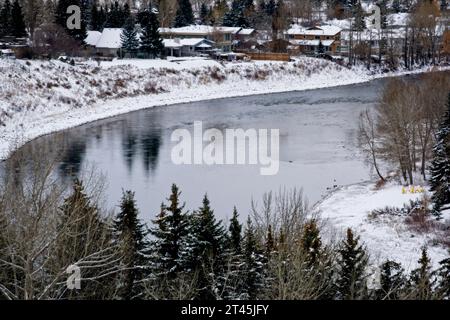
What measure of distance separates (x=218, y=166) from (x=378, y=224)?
25.9 feet

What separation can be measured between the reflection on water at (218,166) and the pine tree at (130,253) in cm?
204

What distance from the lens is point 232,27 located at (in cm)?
6581

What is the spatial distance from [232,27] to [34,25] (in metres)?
22.2

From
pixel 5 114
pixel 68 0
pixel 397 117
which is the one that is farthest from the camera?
pixel 68 0

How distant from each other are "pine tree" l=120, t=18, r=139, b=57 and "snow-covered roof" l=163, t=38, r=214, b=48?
15.3 feet

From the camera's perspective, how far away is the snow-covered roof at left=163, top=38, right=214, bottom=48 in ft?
182

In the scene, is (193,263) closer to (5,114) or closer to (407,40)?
(5,114)

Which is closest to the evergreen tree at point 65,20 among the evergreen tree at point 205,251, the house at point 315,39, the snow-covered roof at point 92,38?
the snow-covered roof at point 92,38

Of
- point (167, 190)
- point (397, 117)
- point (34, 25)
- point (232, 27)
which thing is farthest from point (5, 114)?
point (232, 27)

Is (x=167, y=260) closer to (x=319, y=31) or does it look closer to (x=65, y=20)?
(x=65, y=20)

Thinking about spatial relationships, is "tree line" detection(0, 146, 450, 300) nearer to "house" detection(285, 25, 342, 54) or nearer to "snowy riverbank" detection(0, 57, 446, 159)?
"snowy riverbank" detection(0, 57, 446, 159)

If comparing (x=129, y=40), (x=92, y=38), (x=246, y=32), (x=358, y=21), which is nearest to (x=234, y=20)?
(x=246, y=32)

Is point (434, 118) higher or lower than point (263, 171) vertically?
higher

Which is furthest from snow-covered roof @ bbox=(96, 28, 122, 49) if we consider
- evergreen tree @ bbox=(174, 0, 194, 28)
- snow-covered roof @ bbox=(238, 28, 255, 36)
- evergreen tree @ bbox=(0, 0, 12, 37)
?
evergreen tree @ bbox=(174, 0, 194, 28)
